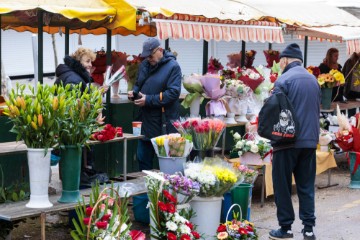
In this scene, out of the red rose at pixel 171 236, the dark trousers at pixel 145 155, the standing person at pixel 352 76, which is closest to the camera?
the red rose at pixel 171 236

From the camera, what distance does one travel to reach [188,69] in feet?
74.0

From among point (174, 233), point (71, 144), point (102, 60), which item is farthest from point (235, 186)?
point (102, 60)

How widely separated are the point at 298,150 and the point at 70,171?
225 centimetres

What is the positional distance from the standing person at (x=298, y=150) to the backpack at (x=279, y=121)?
0.07 metres

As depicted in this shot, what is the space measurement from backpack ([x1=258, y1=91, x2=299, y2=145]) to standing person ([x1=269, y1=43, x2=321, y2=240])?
7cm

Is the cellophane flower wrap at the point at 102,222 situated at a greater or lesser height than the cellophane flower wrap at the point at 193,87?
lesser

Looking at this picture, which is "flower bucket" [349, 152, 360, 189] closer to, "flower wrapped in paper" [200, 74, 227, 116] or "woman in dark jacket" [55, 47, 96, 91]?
"flower wrapped in paper" [200, 74, 227, 116]

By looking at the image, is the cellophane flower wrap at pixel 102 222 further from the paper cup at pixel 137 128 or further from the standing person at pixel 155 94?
the standing person at pixel 155 94

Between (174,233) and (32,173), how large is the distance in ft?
4.28

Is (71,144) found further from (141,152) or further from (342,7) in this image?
(342,7)

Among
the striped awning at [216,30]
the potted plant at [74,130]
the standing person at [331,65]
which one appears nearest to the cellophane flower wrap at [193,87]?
the striped awning at [216,30]

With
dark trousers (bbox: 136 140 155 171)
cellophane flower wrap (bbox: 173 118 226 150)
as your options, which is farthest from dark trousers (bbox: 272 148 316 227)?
dark trousers (bbox: 136 140 155 171)

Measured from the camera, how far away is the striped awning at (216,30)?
8.85 m

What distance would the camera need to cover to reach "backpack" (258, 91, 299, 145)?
7137 millimetres
